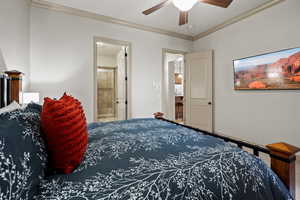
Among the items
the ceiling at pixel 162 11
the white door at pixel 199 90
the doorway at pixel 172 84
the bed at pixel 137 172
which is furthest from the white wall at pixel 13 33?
the white door at pixel 199 90

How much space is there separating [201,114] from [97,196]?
3963 millimetres

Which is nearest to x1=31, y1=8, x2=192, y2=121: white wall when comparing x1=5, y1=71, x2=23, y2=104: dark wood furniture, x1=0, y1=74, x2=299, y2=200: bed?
x1=5, y1=71, x2=23, y2=104: dark wood furniture

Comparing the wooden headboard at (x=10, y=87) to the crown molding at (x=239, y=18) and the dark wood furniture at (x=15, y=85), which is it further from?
the crown molding at (x=239, y=18)

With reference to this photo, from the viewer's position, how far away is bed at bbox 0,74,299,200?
57 centimetres

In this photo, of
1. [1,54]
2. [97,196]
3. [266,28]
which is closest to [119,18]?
[1,54]

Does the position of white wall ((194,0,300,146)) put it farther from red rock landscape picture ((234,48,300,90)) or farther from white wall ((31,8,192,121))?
white wall ((31,8,192,121))

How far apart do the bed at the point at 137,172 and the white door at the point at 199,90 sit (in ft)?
10.0

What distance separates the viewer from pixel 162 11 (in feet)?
10.5

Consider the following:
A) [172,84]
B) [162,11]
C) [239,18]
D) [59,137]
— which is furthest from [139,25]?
[59,137]

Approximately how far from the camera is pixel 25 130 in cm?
67

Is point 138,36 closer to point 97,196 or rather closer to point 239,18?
point 239,18

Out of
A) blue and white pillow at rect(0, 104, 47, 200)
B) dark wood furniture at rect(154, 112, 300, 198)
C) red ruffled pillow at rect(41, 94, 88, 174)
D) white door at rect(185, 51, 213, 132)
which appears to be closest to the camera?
blue and white pillow at rect(0, 104, 47, 200)

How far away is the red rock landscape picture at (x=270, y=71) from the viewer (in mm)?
2520

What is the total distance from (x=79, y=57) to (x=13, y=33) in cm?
129
